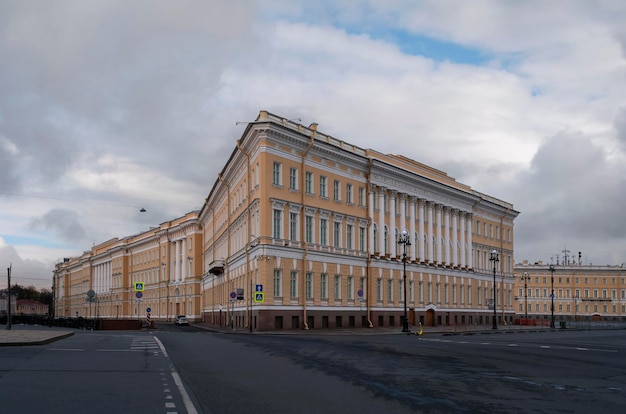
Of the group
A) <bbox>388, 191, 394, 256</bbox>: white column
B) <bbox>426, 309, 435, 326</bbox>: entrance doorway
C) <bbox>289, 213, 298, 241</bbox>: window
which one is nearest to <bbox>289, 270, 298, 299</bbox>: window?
<bbox>289, 213, 298, 241</bbox>: window

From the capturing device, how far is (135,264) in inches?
5118

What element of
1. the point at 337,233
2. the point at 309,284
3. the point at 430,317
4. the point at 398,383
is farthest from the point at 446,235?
the point at 398,383

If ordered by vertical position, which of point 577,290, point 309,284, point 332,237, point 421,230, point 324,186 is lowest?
point 577,290

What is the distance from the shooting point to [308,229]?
195ft

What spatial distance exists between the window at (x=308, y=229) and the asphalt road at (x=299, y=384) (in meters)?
34.5

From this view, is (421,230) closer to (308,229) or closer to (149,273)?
(308,229)

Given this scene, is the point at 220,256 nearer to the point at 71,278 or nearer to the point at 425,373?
the point at 425,373

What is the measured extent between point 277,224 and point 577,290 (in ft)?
427

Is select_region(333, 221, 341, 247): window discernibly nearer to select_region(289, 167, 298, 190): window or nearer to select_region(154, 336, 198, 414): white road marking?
select_region(289, 167, 298, 190): window

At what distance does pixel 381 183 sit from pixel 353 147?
19.1ft

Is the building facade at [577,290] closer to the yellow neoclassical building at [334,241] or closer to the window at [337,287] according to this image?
the yellow neoclassical building at [334,241]

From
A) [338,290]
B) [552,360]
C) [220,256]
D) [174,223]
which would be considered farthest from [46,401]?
[174,223]

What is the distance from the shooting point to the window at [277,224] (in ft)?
183

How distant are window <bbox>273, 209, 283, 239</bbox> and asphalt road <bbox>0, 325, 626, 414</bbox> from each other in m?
31.4
